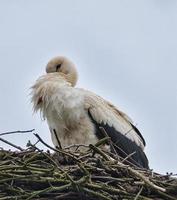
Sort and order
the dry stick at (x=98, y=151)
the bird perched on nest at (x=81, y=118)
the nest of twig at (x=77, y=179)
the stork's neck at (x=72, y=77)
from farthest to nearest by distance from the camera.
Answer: the stork's neck at (x=72, y=77) < the bird perched on nest at (x=81, y=118) < the dry stick at (x=98, y=151) < the nest of twig at (x=77, y=179)

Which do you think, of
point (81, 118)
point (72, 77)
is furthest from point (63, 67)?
point (81, 118)

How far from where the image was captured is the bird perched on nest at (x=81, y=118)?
614cm

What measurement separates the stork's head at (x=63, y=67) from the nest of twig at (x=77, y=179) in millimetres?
2078

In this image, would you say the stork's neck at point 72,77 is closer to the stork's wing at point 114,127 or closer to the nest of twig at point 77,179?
the stork's wing at point 114,127

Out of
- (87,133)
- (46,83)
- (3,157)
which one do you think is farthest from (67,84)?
(3,157)

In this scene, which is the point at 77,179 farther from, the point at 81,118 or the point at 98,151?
the point at 81,118

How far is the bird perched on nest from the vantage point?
6.14 metres

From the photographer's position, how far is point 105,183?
15.3ft

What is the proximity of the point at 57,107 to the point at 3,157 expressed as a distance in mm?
1401

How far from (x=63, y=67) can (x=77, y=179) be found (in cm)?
237

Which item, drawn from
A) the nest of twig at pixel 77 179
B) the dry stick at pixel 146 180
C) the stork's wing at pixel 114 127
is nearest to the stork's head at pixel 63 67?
the stork's wing at pixel 114 127

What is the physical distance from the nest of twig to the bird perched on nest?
3.73ft

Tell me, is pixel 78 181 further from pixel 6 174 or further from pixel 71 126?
pixel 71 126

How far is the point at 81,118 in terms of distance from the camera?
6.18 metres
